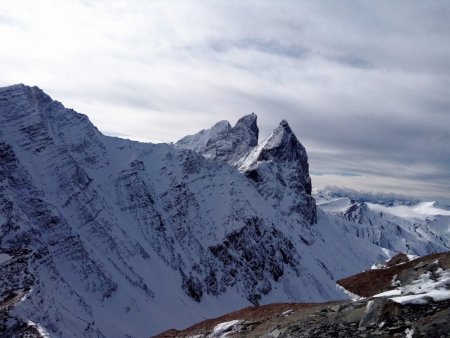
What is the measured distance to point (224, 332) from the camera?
26.5m

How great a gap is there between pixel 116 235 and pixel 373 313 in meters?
128

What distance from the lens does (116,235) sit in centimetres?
13950

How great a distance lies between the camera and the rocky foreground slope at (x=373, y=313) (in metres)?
17.5

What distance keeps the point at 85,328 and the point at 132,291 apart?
47593 mm

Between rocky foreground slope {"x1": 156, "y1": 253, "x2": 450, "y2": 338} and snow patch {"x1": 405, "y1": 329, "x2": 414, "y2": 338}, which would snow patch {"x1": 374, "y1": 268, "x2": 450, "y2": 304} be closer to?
rocky foreground slope {"x1": 156, "y1": 253, "x2": 450, "y2": 338}

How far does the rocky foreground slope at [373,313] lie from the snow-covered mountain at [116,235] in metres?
34.3

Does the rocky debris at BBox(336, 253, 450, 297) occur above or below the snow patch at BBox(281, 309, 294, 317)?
above

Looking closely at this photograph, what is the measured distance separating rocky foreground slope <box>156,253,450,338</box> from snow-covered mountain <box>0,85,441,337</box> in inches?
1351

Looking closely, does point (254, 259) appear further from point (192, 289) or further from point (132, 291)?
point (132, 291)

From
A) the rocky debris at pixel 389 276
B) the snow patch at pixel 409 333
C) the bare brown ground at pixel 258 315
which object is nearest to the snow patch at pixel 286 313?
the bare brown ground at pixel 258 315

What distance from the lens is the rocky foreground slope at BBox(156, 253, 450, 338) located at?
17.5 m

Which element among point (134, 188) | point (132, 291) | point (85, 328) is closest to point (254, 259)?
point (134, 188)

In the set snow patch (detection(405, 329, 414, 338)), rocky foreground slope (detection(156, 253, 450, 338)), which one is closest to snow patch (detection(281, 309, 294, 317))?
rocky foreground slope (detection(156, 253, 450, 338))

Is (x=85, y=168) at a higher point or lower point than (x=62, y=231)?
higher
